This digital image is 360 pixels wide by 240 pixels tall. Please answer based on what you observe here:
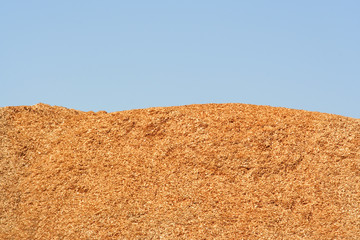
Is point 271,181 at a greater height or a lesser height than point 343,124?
lesser

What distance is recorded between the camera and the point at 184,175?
36.2ft

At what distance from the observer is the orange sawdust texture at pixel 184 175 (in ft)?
33.2

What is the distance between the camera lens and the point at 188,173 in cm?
1109

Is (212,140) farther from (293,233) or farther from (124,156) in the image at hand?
(293,233)

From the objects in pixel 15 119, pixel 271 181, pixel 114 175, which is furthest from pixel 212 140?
pixel 15 119

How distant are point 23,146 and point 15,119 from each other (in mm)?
1339

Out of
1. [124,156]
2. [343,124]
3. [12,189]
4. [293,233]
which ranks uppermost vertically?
[343,124]

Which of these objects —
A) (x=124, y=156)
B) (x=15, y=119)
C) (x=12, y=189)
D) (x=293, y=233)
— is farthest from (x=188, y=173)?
(x=15, y=119)

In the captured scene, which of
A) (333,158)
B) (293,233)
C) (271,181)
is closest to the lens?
(293,233)

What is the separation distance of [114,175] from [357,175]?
5801 mm

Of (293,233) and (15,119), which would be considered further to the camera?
(15,119)

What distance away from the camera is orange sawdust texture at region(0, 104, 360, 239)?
10.1 meters

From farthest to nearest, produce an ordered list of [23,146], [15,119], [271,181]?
[15,119] → [23,146] → [271,181]

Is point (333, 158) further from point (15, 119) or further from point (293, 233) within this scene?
point (15, 119)
